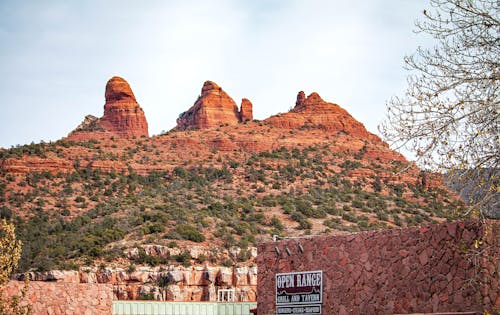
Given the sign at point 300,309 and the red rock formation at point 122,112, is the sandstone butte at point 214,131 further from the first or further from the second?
the sign at point 300,309

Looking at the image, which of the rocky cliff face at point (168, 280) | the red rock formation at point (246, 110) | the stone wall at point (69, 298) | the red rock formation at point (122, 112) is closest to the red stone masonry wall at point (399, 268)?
the stone wall at point (69, 298)

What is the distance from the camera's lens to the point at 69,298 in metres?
31.3

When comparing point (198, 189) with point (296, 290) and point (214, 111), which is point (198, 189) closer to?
point (214, 111)

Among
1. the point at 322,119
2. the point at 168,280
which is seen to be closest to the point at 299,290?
the point at 168,280

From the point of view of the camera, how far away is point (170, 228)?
52688 millimetres

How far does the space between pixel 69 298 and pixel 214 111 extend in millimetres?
62235

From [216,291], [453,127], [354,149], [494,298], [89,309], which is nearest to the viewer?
[453,127]

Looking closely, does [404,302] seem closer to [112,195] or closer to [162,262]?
[162,262]

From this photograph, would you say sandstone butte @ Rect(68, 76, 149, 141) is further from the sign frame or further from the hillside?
the sign frame

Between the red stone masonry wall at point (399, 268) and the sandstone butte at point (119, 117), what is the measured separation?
6524 cm

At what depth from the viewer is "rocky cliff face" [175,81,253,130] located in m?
92.0

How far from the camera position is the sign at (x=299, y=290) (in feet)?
75.2

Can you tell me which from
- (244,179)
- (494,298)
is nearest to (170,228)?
(244,179)

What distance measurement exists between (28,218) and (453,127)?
4493 cm
